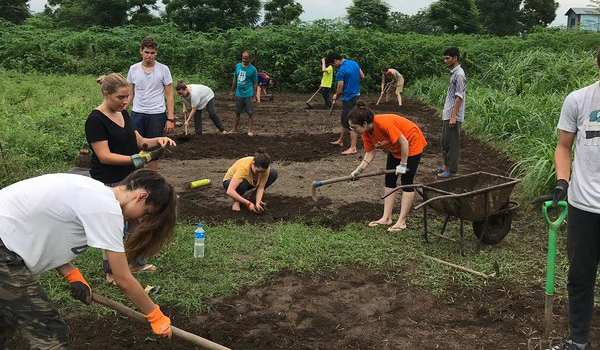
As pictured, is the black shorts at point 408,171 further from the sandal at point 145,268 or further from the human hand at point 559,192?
the sandal at point 145,268

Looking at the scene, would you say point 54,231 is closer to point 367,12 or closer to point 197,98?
point 197,98

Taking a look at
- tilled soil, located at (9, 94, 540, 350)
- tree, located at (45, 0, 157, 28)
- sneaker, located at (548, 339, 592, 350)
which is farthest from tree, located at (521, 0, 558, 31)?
sneaker, located at (548, 339, 592, 350)

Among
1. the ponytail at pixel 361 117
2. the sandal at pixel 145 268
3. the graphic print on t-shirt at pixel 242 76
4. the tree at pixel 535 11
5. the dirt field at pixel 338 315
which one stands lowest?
the dirt field at pixel 338 315

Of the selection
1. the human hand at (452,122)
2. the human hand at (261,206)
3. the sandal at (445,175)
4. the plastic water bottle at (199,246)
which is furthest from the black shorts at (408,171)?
the plastic water bottle at (199,246)

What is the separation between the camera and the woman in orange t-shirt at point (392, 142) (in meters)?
5.49

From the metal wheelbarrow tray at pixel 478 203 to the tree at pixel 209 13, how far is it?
1243 inches

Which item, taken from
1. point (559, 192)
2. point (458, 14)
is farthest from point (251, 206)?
point (458, 14)

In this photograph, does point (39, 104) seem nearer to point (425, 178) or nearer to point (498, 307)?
point (425, 178)

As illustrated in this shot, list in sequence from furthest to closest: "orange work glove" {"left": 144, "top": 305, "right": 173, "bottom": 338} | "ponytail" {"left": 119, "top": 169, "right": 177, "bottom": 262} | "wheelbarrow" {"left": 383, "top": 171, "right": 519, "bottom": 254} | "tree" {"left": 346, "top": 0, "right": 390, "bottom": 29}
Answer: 1. "tree" {"left": 346, "top": 0, "right": 390, "bottom": 29}
2. "wheelbarrow" {"left": 383, "top": 171, "right": 519, "bottom": 254}
3. "orange work glove" {"left": 144, "top": 305, "right": 173, "bottom": 338}
4. "ponytail" {"left": 119, "top": 169, "right": 177, "bottom": 262}

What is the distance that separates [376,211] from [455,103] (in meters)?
2.16

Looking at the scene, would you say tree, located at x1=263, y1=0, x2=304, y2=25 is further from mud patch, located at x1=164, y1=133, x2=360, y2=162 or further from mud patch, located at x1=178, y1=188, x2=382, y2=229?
mud patch, located at x1=178, y1=188, x2=382, y2=229

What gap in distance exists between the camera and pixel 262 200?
22.3 ft

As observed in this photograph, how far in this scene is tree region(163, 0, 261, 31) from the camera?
3572 centimetres

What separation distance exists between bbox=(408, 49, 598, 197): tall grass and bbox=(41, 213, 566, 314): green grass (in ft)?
4.42
